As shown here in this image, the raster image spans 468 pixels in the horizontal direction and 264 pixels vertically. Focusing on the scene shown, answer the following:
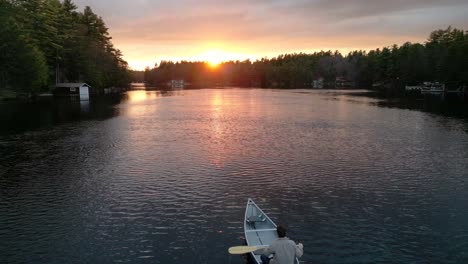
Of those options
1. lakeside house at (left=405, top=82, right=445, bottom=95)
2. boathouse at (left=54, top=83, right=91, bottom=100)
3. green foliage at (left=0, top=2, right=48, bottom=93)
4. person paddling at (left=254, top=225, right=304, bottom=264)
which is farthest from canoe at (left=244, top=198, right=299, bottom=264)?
lakeside house at (left=405, top=82, right=445, bottom=95)

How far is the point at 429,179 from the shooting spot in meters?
35.2

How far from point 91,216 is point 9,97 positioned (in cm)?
10623

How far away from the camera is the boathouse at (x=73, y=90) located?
5226 inches

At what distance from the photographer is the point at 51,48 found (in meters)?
132

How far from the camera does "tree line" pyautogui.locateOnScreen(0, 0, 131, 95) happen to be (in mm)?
101312

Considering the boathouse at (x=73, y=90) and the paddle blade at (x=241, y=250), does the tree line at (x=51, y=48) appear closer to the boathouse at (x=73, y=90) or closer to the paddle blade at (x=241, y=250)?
the boathouse at (x=73, y=90)

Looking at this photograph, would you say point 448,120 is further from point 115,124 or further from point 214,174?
point 115,124

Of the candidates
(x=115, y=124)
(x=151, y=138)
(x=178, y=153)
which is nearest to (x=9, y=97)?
(x=115, y=124)

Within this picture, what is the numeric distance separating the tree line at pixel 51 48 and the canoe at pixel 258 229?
318 ft

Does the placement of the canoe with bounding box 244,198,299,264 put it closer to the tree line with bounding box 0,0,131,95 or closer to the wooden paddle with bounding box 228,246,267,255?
the wooden paddle with bounding box 228,246,267,255

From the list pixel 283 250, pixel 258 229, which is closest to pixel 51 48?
pixel 258 229

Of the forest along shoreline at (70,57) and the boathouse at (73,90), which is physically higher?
the forest along shoreline at (70,57)

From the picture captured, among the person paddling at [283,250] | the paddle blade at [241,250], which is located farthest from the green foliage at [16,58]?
the person paddling at [283,250]

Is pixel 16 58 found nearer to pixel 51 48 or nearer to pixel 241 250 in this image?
pixel 51 48
